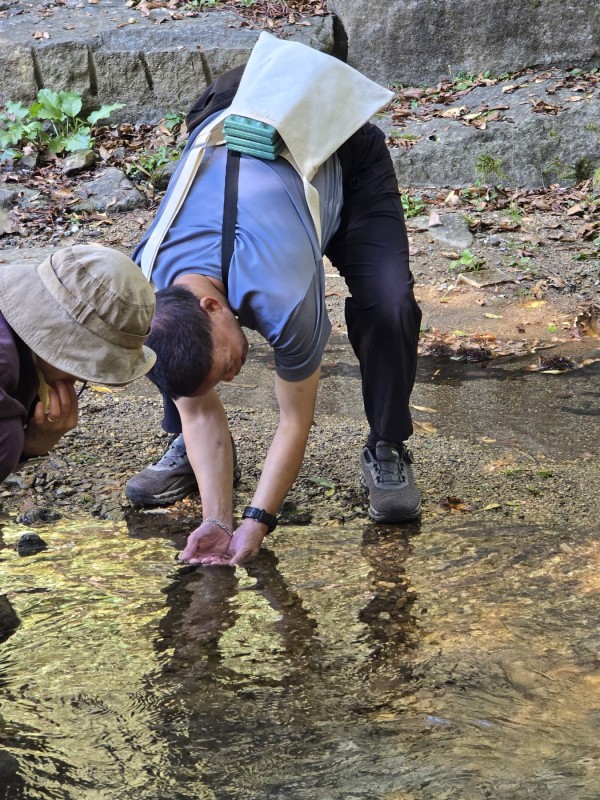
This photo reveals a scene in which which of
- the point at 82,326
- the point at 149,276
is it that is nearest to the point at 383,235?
the point at 149,276

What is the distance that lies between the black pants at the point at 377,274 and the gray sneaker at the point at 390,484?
177 mm

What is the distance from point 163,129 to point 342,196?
6.41m

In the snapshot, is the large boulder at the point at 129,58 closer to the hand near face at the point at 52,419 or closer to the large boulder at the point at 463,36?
the large boulder at the point at 463,36

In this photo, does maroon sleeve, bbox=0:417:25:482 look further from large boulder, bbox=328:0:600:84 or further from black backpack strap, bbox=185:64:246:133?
large boulder, bbox=328:0:600:84

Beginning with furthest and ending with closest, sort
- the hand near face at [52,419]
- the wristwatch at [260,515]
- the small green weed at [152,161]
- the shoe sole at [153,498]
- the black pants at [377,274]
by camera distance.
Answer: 1. the small green weed at [152,161]
2. the shoe sole at [153,498]
3. the black pants at [377,274]
4. the wristwatch at [260,515]
5. the hand near face at [52,419]

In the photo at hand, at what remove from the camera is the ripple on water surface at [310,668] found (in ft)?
6.90

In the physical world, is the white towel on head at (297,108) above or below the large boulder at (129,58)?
above

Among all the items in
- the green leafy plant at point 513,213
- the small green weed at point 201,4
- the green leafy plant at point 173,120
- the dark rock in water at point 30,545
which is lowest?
the green leafy plant at point 513,213

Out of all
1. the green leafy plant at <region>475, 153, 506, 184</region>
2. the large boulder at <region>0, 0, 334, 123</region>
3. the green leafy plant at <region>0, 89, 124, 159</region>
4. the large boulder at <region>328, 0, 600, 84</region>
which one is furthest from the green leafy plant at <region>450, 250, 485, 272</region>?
the green leafy plant at <region>0, 89, 124, 159</region>

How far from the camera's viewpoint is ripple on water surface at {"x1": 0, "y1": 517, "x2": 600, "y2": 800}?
2.10 m

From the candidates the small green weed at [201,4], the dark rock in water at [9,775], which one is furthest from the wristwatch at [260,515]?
the small green weed at [201,4]

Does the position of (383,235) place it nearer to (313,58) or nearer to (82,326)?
(313,58)

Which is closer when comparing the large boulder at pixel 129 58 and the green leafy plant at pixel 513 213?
the green leafy plant at pixel 513 213

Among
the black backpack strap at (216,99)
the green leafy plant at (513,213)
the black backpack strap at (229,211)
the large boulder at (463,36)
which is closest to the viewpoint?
the black backpack strap at (229,211)
